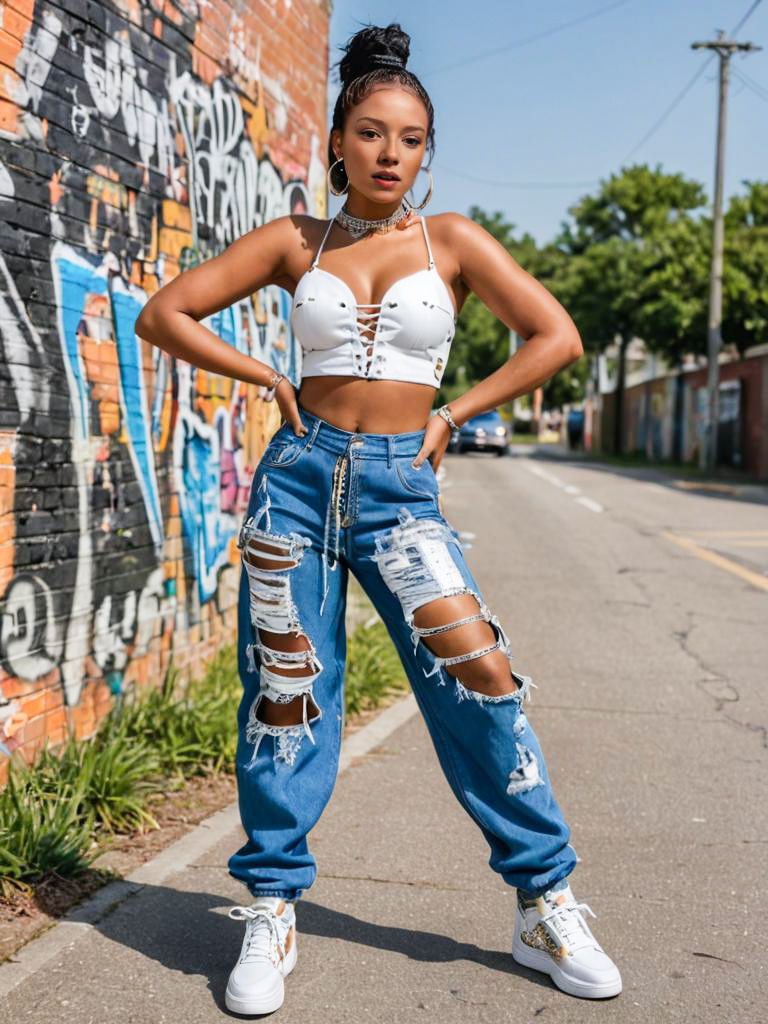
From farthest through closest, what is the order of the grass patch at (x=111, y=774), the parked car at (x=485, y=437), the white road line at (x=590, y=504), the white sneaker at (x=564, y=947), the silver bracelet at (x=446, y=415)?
the parked car at (x=485, y=437)
the white road line at (x=590, y=504)
the grass patch at (x=111, y=774)
the silver bracelet at (x=446, y=415)
the white sneaker at (x=564, y=947)

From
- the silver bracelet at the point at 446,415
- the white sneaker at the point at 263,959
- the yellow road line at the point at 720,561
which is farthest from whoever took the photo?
the yellow road line at the point at 720,561

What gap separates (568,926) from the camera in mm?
2834

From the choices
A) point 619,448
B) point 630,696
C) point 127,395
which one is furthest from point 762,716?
point 619,448

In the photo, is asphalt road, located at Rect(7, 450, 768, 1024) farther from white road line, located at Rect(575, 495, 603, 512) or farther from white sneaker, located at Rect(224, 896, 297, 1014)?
white road line, located at Rect(575, 495, 603, 512)

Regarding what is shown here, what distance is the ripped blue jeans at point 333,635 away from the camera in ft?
9.14

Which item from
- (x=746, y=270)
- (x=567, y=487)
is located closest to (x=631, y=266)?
(x=746, y=270)

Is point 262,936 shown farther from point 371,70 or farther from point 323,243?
point 371,70

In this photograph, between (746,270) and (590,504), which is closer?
(590,504)

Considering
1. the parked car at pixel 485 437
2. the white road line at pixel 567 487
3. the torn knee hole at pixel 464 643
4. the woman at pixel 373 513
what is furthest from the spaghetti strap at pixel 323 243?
the parked car at pixel 485 437

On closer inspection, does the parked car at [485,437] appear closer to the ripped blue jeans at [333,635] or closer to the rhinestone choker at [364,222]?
the rhinestone choker at [364,222]

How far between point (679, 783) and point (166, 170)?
3.14m

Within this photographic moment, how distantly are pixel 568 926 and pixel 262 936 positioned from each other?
71cm

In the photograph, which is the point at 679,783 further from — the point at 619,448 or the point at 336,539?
the point at 619,448

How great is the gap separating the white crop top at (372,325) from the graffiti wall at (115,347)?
4.17ft
